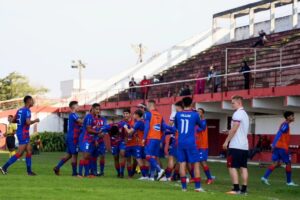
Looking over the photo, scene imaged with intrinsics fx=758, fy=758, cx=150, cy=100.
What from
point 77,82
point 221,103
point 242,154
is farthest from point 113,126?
point 77,82

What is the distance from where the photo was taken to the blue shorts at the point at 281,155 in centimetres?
1945

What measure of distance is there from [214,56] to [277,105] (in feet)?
55.6

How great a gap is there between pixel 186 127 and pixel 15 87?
81328 millimetres

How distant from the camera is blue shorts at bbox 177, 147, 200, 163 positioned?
51.6 feet

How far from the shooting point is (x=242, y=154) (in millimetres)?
15625

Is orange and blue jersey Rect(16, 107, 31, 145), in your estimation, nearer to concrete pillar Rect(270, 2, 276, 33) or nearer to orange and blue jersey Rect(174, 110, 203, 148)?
orange and blue jersey Rect(174, 110, 203, 148)

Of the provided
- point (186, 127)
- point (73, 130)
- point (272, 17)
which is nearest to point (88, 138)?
point (73, 130)

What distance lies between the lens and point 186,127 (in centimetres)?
1583

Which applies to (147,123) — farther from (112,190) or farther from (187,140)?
(112,190)

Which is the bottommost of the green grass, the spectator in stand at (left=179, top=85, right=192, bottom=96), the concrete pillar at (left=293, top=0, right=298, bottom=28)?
the green grass

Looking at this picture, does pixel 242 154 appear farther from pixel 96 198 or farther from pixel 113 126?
pixel 113 126

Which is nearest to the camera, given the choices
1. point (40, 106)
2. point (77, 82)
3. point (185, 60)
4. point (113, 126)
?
point (113, 126)

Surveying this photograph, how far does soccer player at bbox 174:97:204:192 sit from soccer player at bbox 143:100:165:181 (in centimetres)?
300

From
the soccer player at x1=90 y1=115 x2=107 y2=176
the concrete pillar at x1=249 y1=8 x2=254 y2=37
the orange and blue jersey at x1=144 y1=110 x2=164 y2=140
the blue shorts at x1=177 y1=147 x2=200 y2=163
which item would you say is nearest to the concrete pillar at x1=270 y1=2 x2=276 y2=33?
the concrete pillar at x1=249 y1=8 x2=254 y2=37
